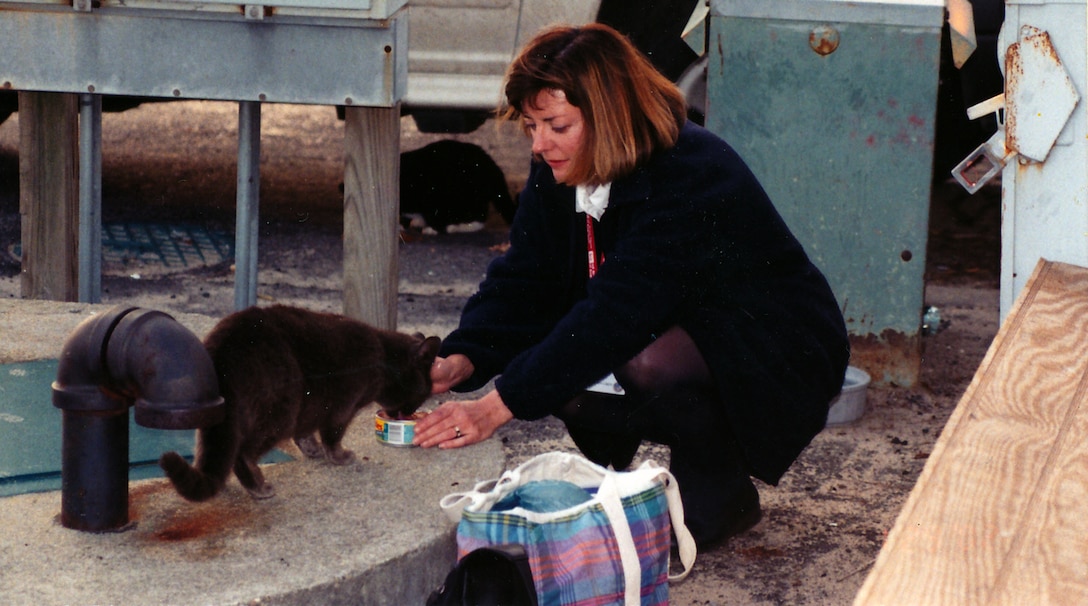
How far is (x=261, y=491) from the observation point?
2.86 metres

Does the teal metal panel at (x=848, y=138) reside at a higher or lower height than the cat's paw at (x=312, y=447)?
higher

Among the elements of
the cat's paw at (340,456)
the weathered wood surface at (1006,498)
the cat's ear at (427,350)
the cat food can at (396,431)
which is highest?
the cat's ear at (427,350)

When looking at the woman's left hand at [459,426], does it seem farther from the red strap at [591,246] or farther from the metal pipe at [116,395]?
the metal pipe at [116,395]

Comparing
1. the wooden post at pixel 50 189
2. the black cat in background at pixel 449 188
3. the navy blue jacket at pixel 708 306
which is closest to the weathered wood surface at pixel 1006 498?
the navy blue jacket at pixel 708 306

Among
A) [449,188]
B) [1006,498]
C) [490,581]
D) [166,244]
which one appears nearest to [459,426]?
[490,581]

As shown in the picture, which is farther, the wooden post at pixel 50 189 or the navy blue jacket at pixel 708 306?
the wooden post at pixel 50 189

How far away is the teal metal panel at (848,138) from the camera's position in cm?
458

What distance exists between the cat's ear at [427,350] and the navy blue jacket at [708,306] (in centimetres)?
15

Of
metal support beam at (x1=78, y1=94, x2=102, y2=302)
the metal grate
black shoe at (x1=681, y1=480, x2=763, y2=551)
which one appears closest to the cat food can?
black shoe at (x1=681, y1=480, x2=763, y2=551)

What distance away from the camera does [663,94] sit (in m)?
3.27

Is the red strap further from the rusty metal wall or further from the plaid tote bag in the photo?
the rusty metal wall

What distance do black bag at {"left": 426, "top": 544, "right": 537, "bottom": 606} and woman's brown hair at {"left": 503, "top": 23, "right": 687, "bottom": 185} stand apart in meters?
1.03

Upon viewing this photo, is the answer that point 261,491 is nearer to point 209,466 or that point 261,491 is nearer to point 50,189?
point 209,466

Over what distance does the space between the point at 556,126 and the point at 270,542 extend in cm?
118
